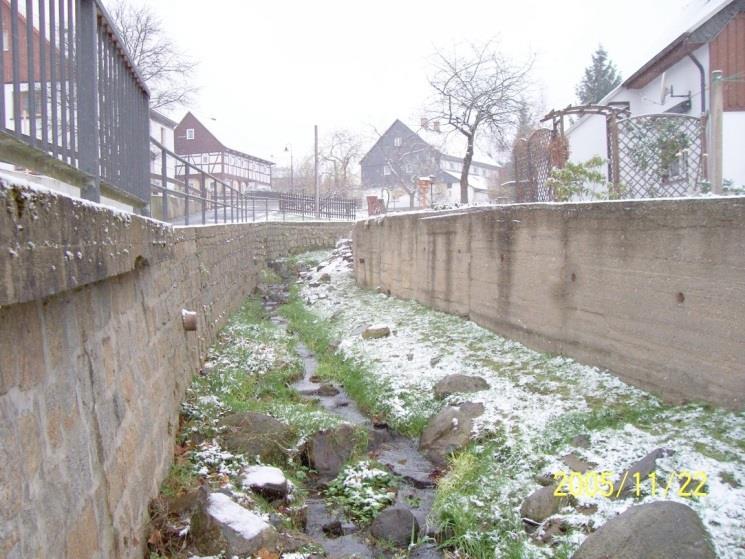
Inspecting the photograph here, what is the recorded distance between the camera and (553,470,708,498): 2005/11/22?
3.87 m

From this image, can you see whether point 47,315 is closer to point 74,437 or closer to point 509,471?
point 74,437

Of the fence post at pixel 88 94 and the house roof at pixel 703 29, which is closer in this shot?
the fence post at pixel 88 94

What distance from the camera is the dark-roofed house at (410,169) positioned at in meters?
37.1

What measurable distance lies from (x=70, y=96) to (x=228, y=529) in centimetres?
250

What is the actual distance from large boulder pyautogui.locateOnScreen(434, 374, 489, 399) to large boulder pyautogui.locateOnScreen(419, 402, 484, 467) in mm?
345

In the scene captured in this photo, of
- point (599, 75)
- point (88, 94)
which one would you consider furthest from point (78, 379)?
point (599, 75)

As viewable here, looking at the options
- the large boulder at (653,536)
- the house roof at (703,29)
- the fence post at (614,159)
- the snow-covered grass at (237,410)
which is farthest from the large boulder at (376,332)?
the house roof at (703,29)

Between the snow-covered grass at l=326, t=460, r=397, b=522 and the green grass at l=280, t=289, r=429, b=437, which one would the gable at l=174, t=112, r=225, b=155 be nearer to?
the green grass at l=280, t=289, r=429, b=437

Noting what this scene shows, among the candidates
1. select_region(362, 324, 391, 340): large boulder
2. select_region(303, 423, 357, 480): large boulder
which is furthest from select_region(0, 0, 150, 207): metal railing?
select_region(362, 324, 391, 340): large boulder

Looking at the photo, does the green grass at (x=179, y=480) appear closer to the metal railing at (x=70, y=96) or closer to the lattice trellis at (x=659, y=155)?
the metal railing at (x=70, y=96)

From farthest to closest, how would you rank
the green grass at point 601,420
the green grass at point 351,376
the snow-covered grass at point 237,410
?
the green grass at point 351,376, the green grass at point 601,420, the snow-covered grass at point 237,410

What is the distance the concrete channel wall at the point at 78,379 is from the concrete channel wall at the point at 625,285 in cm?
397

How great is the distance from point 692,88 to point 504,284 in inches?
368

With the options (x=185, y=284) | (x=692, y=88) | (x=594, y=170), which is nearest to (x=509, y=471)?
(x=185, y=284)
